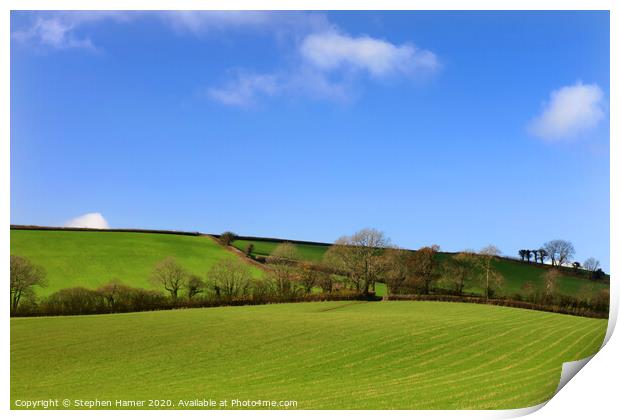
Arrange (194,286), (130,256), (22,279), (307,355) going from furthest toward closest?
(194,286) < (130,256) < (307,355) < (22,279)

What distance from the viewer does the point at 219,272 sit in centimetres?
1028

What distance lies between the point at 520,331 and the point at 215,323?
533 cm

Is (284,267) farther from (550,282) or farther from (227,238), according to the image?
(550,282)

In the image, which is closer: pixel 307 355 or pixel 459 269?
pixel 307 355

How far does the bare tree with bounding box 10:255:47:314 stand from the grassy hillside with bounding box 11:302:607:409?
355 mm

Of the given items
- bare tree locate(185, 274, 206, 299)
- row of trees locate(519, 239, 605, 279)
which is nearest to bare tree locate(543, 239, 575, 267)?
row of trees locate(519, 239, 605, 279)

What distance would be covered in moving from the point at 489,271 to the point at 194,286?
5389 millimetres

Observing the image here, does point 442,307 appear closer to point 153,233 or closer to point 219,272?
point 219,272

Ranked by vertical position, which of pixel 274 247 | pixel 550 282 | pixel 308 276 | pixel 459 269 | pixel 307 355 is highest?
pixel 274 247

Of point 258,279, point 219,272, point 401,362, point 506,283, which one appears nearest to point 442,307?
point 506,283

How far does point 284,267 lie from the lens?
34.8 feet

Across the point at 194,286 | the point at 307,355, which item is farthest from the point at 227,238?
the point at 307,355

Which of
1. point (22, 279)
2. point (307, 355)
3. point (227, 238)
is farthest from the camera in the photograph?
point (227, 238)

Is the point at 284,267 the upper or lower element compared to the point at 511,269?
lower
